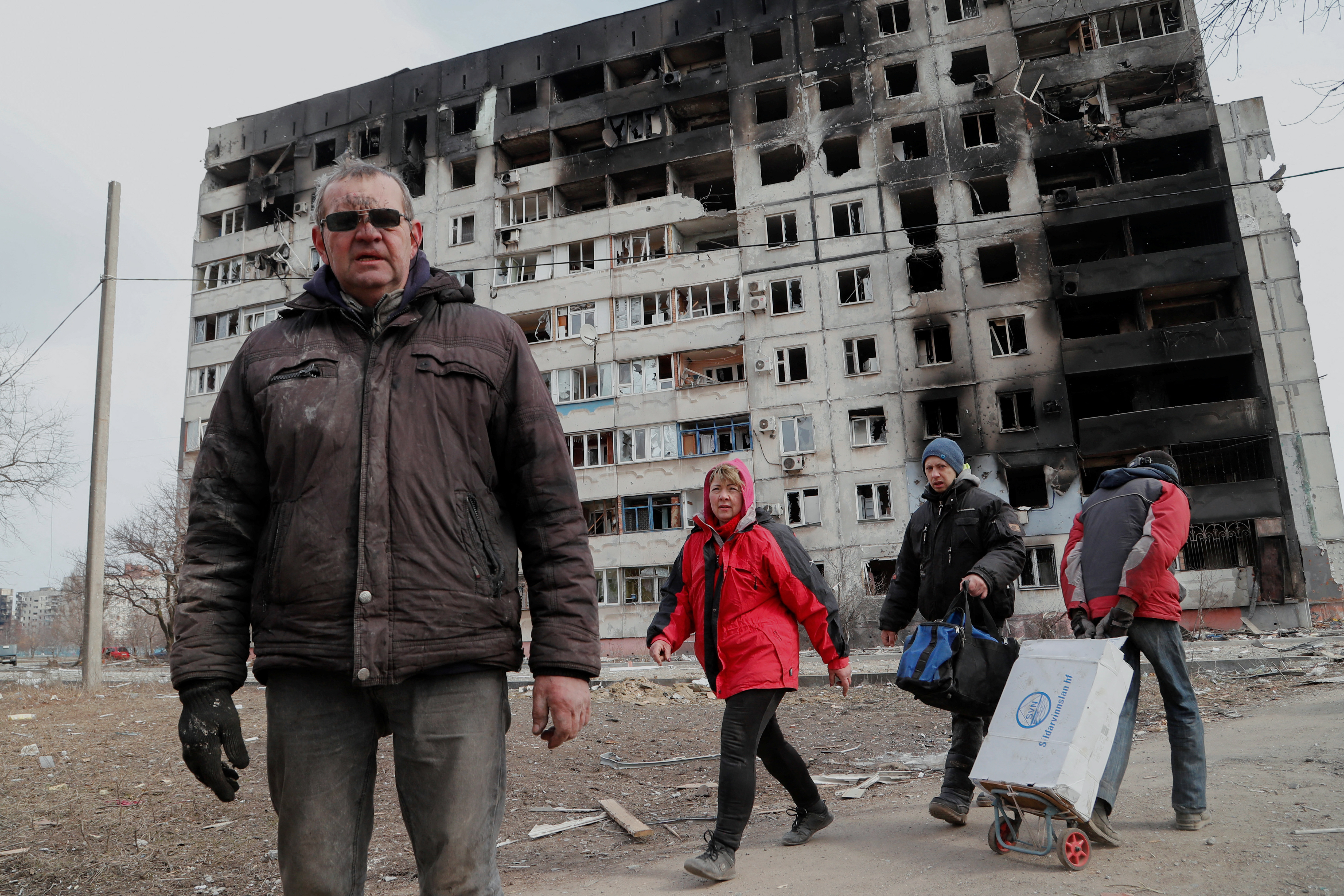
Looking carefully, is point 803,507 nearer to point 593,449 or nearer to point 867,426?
point 867,426

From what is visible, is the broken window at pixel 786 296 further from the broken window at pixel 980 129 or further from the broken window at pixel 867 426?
the broken window at pixel 980 129

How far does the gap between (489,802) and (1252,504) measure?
32.7 metres

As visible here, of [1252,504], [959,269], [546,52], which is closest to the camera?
[1252,504]

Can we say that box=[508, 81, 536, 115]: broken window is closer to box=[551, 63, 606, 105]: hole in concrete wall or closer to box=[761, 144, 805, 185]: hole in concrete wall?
box=[551, 63, 606, 105]: hole in concrete wall

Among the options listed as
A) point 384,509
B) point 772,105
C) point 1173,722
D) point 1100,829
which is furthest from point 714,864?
point 772,105

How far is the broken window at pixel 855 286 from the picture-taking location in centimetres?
3334

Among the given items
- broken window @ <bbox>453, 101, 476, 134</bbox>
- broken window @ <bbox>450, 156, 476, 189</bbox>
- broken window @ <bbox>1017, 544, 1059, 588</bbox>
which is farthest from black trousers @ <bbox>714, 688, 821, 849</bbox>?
broken window @ <bbox>453, 101, 476, 134</bbox>

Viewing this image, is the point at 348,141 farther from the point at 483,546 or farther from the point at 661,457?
the point at 483,546

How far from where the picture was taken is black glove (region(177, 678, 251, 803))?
2285 millimetres

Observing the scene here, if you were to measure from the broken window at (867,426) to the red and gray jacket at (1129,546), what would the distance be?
27169 millimetres

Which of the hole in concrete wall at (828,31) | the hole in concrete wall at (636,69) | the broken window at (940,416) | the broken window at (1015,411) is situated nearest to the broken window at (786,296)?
the broken window at (940,416)

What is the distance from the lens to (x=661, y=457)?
112ft

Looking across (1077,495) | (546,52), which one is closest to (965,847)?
(1077,495)

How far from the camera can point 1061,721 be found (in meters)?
4.27
